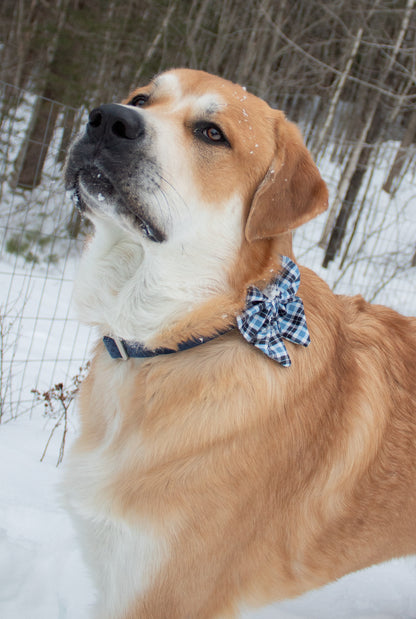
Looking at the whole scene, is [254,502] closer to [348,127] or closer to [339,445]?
[339,445]

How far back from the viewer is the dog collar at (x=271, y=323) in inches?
69.4

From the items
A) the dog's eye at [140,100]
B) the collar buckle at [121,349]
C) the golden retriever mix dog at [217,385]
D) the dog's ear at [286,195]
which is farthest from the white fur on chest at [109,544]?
the dog's eye at [140,100]

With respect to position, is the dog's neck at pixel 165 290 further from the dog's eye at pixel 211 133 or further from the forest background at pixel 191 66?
the forest background at pixel 191 66

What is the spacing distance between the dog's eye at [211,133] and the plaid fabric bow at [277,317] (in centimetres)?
52

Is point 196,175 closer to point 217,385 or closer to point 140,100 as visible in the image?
point 140,100

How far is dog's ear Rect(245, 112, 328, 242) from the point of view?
1.84 metres

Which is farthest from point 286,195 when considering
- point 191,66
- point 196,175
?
point 191,66

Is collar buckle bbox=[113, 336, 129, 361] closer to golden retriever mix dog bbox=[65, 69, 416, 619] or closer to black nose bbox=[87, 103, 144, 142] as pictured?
golden retriever mix dog bbox=[65, 69, 416, 619]

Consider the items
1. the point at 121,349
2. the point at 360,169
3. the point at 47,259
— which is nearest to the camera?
the point at 121,349

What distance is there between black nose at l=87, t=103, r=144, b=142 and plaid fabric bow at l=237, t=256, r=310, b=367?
0.69m

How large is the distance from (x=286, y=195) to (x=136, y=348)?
0.81 metres

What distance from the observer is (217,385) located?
172 centimetres

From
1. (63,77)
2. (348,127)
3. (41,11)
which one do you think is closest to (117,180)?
(63,77)

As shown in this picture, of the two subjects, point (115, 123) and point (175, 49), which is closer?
point (115, 123)
